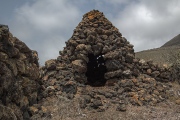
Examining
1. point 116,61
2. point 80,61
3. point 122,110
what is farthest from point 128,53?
point 122,110

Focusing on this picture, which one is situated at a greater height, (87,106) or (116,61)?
(116,61)

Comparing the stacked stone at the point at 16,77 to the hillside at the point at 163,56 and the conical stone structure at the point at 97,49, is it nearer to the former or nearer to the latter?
the conical stone structure at the point at 97,49

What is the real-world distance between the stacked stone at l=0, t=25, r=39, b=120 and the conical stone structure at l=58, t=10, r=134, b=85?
10.9ft

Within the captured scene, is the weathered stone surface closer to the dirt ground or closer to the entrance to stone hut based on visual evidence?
the dirt ground

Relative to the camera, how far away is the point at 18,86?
346 inches

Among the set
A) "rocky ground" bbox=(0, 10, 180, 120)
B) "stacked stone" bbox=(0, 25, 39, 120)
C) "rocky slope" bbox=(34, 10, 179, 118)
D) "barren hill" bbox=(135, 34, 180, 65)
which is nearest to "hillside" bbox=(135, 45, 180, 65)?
"barren hill" bbox=(135, 34, 180, 65)

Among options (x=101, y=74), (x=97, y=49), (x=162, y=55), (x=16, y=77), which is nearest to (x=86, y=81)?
(x=97, y=49)

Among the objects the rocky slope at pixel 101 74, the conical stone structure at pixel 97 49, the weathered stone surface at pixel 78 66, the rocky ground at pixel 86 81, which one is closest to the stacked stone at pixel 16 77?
the rocky ground at pixel 86 81

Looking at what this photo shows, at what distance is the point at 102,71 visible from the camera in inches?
651

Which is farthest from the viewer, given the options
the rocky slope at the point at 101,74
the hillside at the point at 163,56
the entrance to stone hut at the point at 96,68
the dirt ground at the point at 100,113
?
the hillside at the point at 163,56

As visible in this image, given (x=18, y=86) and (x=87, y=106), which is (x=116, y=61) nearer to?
(x=87, y=106)

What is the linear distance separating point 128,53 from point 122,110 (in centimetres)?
465

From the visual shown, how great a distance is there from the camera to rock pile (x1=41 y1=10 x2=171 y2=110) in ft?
40.3

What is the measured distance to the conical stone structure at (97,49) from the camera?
13617 mm
